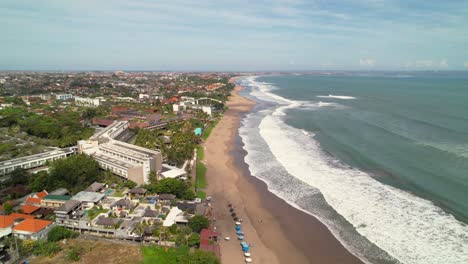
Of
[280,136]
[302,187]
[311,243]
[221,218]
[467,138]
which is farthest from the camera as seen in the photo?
[280,136]

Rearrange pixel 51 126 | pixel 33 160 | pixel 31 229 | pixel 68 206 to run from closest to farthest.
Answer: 1. pixel 31 229
2. pixel 68 206
3. pixel 33 160
4. pixel 51 126

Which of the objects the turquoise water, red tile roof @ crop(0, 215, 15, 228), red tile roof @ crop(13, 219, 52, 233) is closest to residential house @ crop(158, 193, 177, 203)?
red tile roof @ crop(13, 219, 52, 233)

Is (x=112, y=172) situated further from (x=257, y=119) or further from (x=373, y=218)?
(x=257, y=119)

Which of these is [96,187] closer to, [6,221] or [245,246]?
[6,221]

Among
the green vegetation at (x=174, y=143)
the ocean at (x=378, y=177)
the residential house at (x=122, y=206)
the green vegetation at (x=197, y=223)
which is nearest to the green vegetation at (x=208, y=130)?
the green vegetation at (x=174, y=143)

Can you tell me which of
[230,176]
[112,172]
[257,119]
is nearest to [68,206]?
[112,172]

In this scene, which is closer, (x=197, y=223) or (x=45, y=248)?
(x=45, y=248)

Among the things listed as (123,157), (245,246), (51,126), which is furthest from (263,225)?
(51,126)
